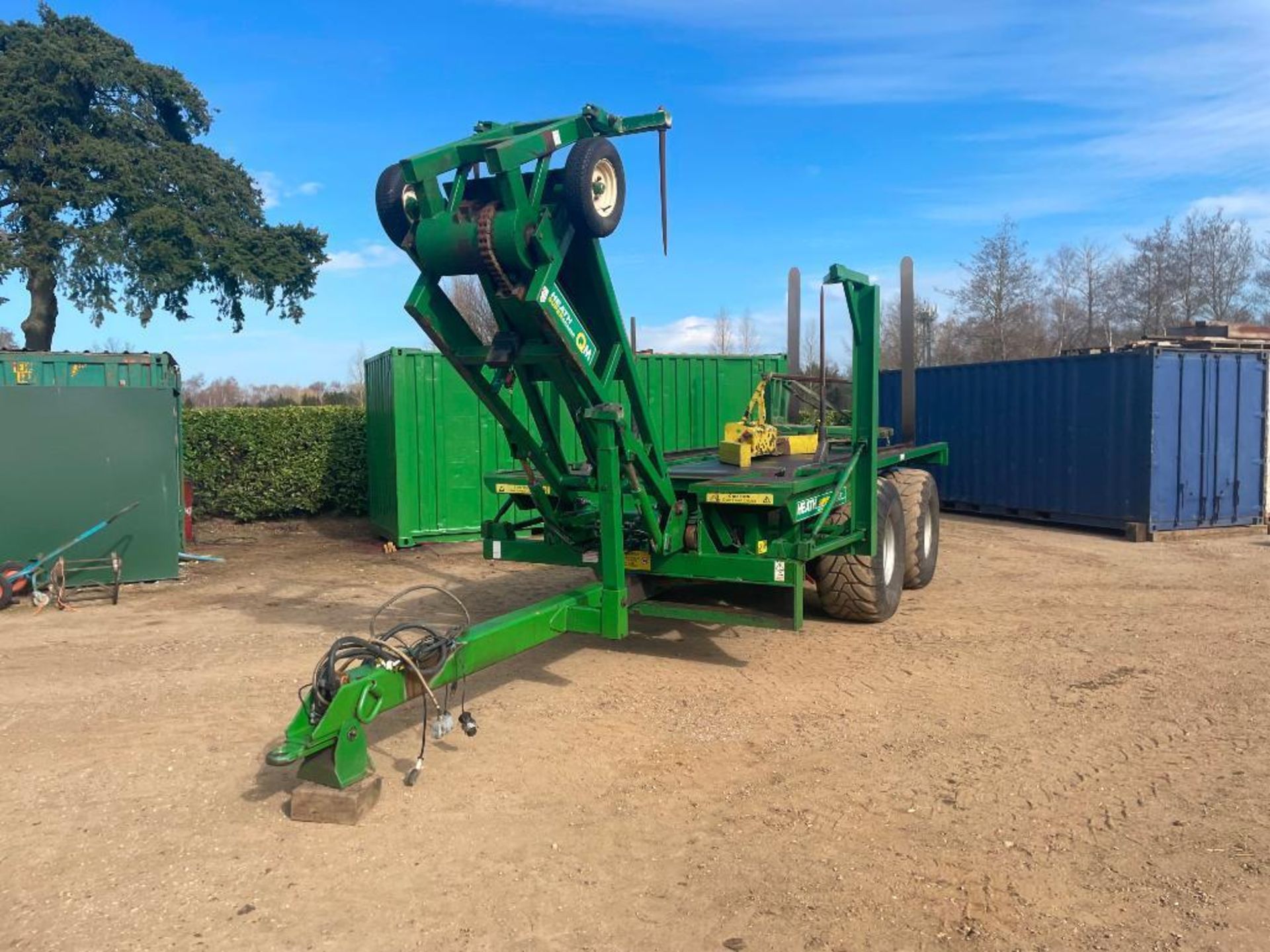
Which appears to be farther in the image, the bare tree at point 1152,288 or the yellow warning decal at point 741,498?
the bare tree at point 1152,288

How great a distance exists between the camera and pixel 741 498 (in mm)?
6066

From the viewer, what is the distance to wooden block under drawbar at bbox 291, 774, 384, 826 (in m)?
4.20

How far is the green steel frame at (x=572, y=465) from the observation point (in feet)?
15.7

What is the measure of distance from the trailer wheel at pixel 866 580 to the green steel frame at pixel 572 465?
506 mm

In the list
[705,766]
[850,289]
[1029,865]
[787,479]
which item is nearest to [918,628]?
[787,479]

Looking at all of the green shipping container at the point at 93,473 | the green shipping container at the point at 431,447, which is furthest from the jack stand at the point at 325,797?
the green shipping container at the point at 431,447

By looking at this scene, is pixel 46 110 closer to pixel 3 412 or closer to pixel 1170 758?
pixel 3 412

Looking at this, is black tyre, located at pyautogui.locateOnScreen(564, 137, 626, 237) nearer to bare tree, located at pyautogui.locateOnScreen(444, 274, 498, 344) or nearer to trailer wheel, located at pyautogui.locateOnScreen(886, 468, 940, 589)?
trailer wheel, located at pyautogui.locateOnScreen(886, 468, 940, 589)

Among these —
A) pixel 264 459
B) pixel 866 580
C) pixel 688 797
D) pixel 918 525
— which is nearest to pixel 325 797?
pixel 688 797

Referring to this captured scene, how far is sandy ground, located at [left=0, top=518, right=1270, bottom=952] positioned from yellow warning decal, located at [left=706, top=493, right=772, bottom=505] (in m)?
1.26

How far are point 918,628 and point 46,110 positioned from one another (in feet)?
84.9

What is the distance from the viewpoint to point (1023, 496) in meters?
15.2

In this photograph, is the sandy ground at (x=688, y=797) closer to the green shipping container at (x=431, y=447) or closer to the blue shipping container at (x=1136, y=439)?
the green shipping container at (x=431, y=447)

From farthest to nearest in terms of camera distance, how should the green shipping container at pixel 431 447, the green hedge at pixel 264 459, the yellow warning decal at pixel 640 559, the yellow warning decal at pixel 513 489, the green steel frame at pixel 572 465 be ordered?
the green hedge at pixel 264 459, the green shipping container at pixel 431 447, the yellow warning decal at pixel 513 489, the yellow warning decal at pixel 640 559, the green steel frame at pixel 572 465
